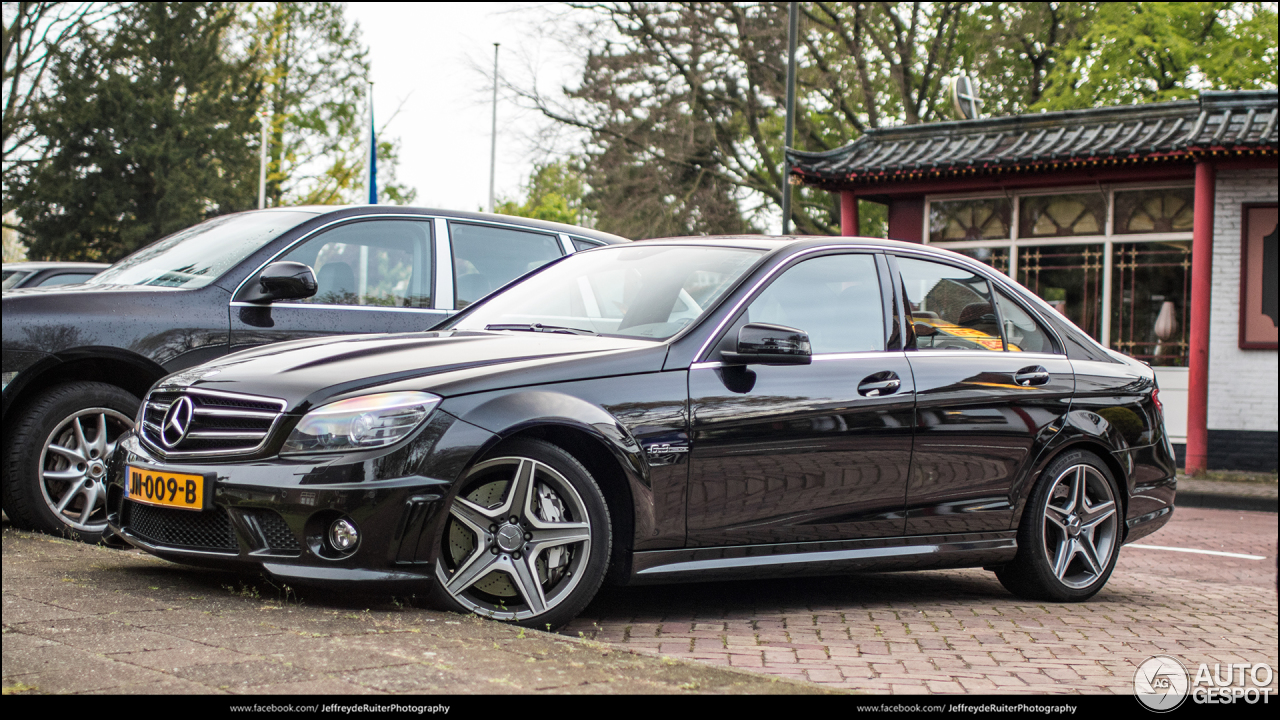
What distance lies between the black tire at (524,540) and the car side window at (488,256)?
2753 mm

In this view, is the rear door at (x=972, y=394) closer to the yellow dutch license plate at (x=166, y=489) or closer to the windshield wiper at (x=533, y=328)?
the windshield wiper at (x=533, y=328)

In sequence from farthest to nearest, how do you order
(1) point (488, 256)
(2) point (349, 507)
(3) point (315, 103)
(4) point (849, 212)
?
(3) point (315, 103) < (4) point (849, 212) < (1) point (488, 256) < (2) point (349, 507)

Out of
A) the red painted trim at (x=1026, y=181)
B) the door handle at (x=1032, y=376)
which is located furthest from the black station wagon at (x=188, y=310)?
the red painted trim at (x=1026, y=181)

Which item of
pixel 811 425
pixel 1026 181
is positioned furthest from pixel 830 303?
pixel 1026 181

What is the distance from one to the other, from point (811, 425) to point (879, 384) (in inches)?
18.3

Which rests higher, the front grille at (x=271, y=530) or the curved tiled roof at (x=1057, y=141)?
Result: the curved tiled roof at (x=1057, y=141)

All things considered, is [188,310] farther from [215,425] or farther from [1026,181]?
[1026,181]

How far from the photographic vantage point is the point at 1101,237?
16953 mm

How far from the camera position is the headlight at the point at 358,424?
13.7ft

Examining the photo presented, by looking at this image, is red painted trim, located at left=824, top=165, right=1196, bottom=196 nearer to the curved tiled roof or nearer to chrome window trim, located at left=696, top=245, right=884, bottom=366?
the curved tiled roof

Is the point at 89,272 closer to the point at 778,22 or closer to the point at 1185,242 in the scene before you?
the point at 1185,242
